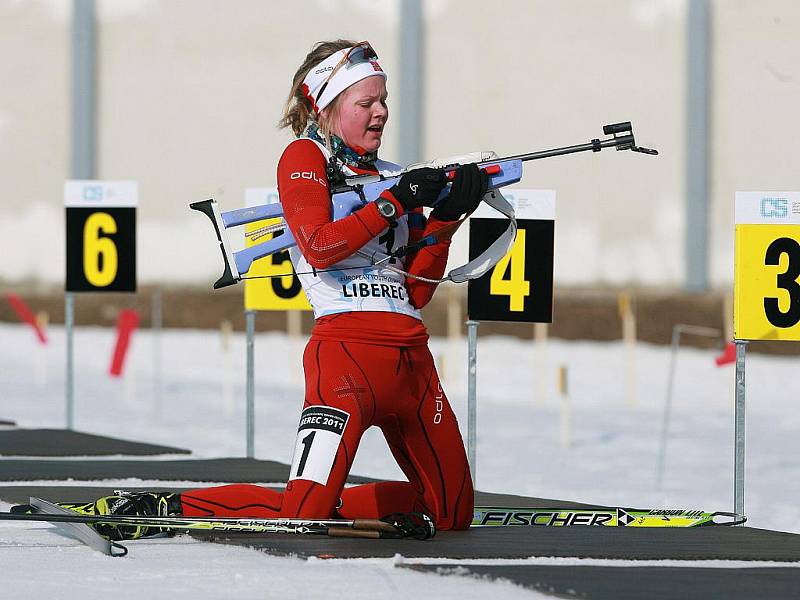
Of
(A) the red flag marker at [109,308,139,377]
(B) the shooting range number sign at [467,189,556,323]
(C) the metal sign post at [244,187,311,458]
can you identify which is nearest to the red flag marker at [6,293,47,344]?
(A) the red flag marker at [109,308,139,377]

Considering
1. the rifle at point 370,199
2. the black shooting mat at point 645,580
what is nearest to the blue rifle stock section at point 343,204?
the rifle at point 370,199

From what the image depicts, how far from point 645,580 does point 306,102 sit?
5.30 ft

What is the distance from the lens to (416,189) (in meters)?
4.56

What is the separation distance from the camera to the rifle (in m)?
4.74

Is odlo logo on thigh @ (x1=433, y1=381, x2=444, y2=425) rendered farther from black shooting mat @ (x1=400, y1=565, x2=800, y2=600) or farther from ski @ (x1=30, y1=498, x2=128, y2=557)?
ski @ (x1=30, y1=498, x2=128, y2=557)

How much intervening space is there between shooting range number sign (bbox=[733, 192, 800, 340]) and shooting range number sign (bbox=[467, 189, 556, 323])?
0.85m

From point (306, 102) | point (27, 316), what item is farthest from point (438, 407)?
point (27, 316)

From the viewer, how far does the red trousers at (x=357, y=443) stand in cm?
459

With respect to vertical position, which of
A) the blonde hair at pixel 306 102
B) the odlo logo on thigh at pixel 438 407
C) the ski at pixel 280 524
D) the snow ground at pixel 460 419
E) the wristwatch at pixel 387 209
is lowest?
the snow ground at pixel 460 419

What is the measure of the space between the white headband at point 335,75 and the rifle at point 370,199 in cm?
24

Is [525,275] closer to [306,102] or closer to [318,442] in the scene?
[306,102]

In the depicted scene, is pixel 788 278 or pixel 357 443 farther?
pixel 788 278

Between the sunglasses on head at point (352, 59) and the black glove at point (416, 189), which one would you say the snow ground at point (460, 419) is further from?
the sunglasses on head at point (352, 59)

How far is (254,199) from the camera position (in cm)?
745
